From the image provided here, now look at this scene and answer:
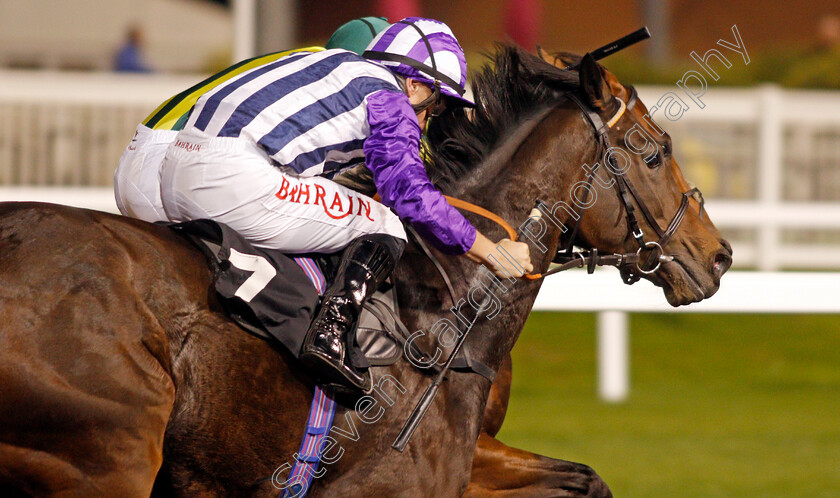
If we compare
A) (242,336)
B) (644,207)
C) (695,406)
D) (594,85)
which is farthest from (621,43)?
(695,406)

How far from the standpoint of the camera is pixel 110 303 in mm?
2168

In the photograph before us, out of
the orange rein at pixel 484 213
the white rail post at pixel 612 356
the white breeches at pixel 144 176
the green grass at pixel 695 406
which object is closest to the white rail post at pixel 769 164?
the green grass at pixel 695 406

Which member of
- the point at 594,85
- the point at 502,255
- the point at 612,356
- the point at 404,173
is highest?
the point at 594,85

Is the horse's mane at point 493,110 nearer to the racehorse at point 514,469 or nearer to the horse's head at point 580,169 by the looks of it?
the horse's head at point 580,169

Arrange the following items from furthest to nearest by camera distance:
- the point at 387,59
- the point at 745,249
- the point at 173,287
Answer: the point at 745,249 → the point at 387,59 → the point at 173,287

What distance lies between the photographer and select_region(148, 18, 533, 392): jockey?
8.12 ft

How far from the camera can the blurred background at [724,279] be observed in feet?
16.7

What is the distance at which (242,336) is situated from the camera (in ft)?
7.83

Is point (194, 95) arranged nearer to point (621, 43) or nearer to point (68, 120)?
point (621, 43)

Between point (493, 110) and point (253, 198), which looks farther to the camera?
point (493, 110)

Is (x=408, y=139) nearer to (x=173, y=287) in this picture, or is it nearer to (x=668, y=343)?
(x=173, y=287)

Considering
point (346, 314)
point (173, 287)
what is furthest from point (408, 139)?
point (173, 287)

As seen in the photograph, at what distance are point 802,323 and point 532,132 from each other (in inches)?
227

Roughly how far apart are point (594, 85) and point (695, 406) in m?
3.84
